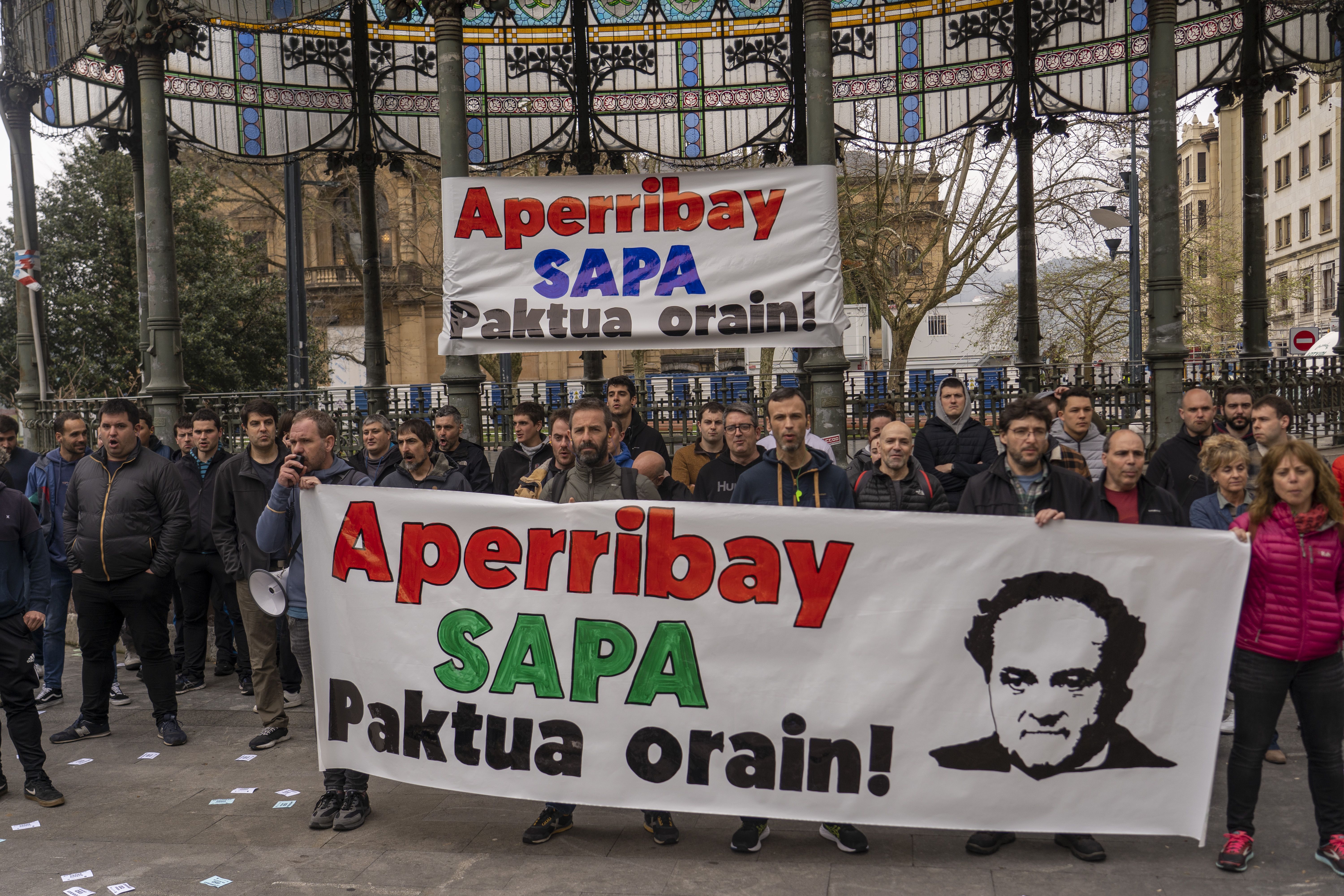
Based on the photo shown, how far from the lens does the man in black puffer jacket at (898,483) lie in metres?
6.20

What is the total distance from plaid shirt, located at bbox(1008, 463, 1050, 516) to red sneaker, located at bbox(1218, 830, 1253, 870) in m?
1.65

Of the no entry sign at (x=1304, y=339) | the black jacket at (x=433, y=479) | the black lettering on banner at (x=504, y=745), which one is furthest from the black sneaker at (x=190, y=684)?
the no entry sign at (x=1304, y=339)

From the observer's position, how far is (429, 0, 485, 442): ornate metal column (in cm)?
913

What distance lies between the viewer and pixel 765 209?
7738mm

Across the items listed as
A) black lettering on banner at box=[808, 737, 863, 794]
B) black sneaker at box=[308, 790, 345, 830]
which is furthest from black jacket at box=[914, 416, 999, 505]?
black sneaker at box=[308, 790, 345, 830]

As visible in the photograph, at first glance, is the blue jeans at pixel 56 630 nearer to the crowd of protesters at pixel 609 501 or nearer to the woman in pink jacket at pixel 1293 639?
the crowd of protesters at pixel 609 501

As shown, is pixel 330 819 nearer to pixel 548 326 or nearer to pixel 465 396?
pixel 548 326

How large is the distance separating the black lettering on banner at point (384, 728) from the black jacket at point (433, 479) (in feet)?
4.34

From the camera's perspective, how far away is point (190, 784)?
21.4 feet

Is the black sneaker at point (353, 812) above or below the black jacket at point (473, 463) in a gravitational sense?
below

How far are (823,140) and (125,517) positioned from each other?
5850 millimetres

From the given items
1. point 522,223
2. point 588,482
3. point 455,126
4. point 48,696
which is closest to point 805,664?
point 588,482

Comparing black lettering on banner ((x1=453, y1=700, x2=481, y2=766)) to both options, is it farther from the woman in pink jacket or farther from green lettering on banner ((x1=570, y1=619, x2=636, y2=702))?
the woman in pink jacket

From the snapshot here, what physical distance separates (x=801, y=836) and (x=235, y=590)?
4.80 meters
